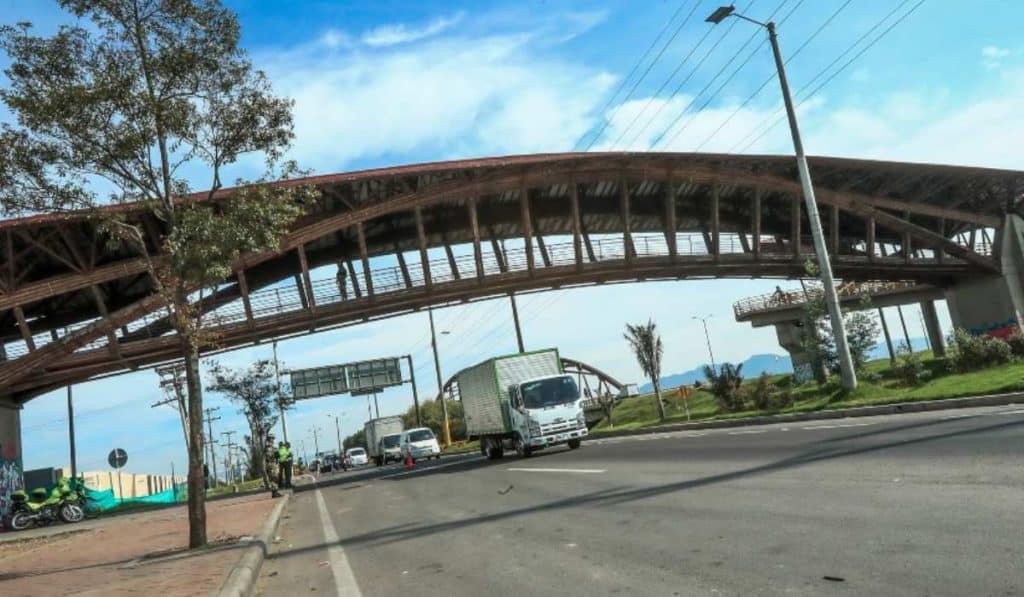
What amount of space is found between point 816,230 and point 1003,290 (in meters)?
27.1

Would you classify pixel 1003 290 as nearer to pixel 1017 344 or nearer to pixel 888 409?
pixel 1017 344

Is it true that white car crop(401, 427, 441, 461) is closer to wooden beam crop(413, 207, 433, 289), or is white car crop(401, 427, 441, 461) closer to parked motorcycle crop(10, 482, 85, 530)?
wooden beam crop(413, 207, 433, 289)

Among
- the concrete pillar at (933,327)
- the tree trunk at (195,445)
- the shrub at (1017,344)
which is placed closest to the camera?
the tree trunk at (195,445)

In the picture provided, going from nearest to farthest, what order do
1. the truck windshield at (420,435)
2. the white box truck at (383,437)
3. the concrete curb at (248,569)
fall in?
1. the concrete curb at (248,569)
2. the truck windshield at (420,435)
3. the white box truck at (383,437)

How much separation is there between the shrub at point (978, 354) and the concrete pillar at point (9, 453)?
36.2m

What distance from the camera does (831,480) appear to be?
355 inches

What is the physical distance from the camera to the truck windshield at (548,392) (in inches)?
936

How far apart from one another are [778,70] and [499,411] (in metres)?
14.4

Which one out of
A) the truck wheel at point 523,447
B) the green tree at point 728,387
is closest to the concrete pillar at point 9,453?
the truck wheel at point 523,447

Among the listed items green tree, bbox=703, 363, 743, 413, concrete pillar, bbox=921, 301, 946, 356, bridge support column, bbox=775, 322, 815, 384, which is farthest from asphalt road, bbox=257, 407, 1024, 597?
concrete pillar, bbox=921, 301, 946, 356

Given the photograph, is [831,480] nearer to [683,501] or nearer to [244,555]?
[683,501]

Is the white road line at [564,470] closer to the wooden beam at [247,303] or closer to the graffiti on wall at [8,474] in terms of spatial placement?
the wooden beam at [247,303]

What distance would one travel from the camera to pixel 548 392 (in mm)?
23938

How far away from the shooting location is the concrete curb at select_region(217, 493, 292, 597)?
708cm
